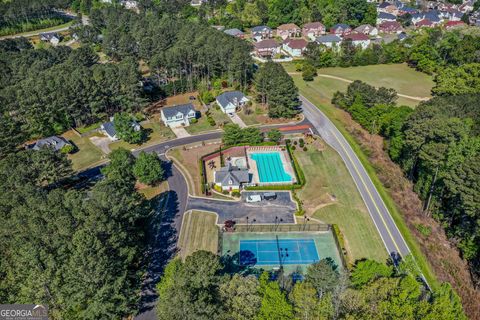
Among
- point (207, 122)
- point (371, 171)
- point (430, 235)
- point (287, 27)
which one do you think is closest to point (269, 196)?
point (371, 171)

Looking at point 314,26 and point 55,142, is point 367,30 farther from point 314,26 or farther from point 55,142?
point 55,142

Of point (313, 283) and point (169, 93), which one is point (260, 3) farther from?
point (313, 283)

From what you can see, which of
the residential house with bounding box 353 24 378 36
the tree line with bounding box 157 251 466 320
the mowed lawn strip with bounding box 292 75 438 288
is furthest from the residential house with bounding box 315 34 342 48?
the tree line with bounding box 157 251 466 320

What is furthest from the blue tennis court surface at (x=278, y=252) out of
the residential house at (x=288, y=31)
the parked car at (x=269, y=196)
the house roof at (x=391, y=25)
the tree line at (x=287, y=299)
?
the house roof at (x=391, y=25)

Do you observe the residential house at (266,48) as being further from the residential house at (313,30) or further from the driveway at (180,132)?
the driveway at (180,132)

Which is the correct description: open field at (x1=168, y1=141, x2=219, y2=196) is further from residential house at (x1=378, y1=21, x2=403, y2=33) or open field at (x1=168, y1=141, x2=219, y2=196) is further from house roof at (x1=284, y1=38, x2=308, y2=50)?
residential house at (x1=378, y1=21, x2=403, y2=33)

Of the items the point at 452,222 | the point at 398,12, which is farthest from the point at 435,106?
the point at 398,12
